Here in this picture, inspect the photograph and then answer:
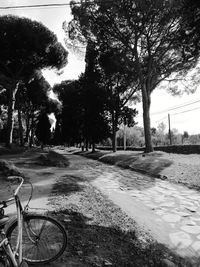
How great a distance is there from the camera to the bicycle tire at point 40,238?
10.6ft

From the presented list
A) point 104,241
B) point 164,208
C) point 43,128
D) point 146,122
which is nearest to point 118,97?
point 146,122

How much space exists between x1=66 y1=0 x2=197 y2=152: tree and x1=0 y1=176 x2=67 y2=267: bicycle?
62.0 feet

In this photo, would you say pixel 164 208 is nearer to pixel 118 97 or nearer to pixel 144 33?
pixel 144 33

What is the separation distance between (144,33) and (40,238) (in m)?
21.4

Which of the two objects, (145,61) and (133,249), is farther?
(145,61)

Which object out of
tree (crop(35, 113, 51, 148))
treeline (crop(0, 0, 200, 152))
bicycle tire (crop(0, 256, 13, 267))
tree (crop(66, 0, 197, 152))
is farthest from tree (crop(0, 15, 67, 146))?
bicycle tire (crop(0, 256, 13, 267))

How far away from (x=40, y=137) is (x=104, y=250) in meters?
44.0

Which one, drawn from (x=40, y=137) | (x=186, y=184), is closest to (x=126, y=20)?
(x=186, y=184)

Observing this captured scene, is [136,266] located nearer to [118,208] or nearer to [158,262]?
[158,262]

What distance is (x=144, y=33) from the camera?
22172 millimetres

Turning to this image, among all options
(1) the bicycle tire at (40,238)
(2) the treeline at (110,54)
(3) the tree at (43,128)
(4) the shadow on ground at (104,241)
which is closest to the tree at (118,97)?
(2) the treeline at (110,54)

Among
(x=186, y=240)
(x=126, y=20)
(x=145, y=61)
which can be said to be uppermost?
(x=126, y=20)

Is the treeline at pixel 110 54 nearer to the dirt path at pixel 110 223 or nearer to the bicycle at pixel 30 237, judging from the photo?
the dirt path at pixel 110 223

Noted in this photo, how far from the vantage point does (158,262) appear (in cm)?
387
